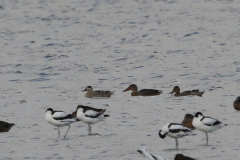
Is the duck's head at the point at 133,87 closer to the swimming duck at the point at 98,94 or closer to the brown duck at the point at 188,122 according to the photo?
the swimming duck at the point at 98,94

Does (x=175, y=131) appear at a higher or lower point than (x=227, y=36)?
lower

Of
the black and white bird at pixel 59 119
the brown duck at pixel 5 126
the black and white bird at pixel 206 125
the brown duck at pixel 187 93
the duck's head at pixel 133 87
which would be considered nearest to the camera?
the black and white bird at pixel 206 125

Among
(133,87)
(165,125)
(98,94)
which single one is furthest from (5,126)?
(133,87)

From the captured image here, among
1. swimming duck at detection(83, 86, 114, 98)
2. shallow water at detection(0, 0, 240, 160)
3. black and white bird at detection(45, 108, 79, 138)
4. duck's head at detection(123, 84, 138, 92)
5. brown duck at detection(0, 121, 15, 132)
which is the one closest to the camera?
shallow water at detection(0, 0, 240, 160)

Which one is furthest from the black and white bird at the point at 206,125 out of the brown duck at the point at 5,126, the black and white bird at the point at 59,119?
the brown duck at the point at 5,126

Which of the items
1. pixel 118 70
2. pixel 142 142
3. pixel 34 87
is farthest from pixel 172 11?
pixel 142 142

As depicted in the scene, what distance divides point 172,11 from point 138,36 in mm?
9788

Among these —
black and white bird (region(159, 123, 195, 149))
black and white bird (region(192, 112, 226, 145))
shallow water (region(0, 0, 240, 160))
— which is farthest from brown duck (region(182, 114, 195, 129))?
black and white bird (region(159, 123, 195, 149))

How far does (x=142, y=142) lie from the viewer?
15234 millimetres

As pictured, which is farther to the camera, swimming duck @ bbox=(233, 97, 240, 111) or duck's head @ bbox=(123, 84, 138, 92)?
duck's head @ bbox=(123, 84, 138, 92)

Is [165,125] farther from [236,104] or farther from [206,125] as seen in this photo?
[236,104]

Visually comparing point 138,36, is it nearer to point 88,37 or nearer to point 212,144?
point 88,37

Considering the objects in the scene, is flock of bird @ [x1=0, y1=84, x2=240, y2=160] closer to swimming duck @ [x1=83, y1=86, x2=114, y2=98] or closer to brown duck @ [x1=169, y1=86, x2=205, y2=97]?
brown duck @ [x1=169, y1=86, x2=205, y2=97]

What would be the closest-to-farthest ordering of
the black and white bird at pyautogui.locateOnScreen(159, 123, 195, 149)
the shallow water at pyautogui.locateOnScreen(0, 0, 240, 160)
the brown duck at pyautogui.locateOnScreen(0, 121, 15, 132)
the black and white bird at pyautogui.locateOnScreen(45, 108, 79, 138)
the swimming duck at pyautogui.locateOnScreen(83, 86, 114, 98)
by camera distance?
1. the black and white bird at pyautogui.locateOnScreen(159, 123, 195, 149)
2. the shallow water at pyautogui.locateOnScreen(0, 0, 240, 160)
3. the black and white bird at pyautogui.locateOnScreen(45, 108, 79, 138)
4. the brown duck at pyautogui.locateOnScreen(0, 121, 15, 132)
5. the swimming duck at pyautogui.locateOnScreen(83, 86, 114, 98)
